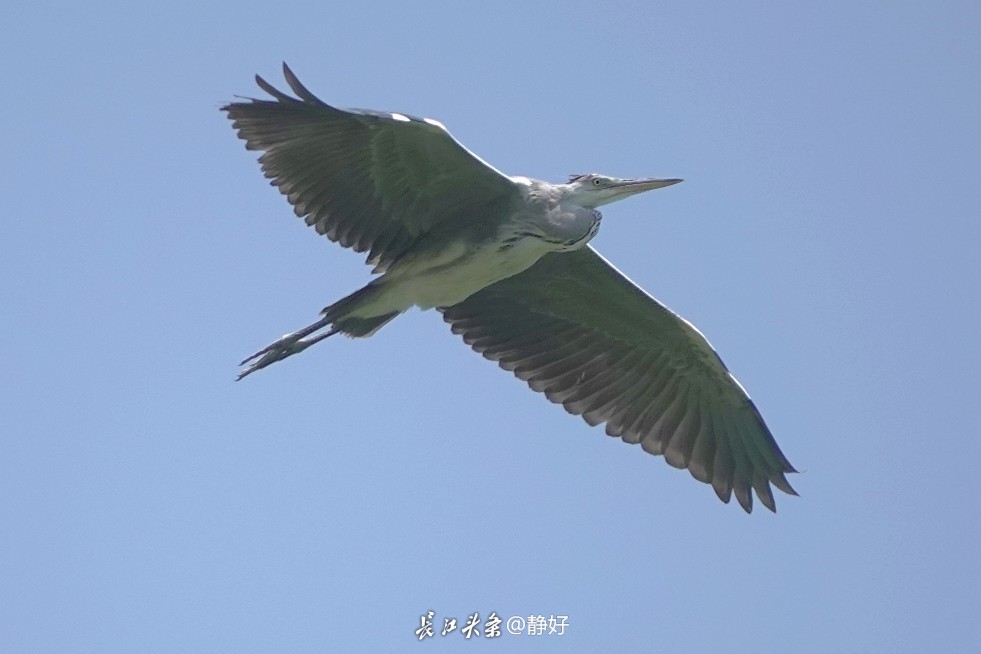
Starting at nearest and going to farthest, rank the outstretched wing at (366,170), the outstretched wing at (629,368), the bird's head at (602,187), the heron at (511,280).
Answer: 1. the outstretched wing at (366,170)
2. the heron at (511,280)
3. the bird's head at (602,187)
4. the outstretched wing at (629,368)

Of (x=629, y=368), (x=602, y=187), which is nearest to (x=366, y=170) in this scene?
(x=602, y=187)

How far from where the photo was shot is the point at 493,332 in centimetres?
1048

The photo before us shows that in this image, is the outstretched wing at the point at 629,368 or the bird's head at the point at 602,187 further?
the outstretched wing at the point at 629,368

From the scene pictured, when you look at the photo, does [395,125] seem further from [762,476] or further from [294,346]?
[762,476]

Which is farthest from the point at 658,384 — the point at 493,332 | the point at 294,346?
the point at 294,346

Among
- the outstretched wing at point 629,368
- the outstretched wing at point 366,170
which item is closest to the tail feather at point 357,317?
the outstretched wing at point 366,170

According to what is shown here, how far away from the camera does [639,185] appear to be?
31.2ft

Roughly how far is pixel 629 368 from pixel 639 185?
5.44ft

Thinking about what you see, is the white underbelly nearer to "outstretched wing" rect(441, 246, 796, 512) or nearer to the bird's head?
the bird's head

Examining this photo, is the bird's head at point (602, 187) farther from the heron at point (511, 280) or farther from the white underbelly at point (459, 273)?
the white underbelly at point (459, 273)

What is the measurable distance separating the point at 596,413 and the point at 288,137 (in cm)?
314

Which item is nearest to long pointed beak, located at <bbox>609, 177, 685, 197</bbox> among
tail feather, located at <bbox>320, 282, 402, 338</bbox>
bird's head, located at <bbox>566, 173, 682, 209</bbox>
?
bird's head, located at <bbox>566, 173, 682, 209</bbox>

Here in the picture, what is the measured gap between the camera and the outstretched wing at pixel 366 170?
28.9ft

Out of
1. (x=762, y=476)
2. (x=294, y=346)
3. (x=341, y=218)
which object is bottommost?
(x=762, y=476)
